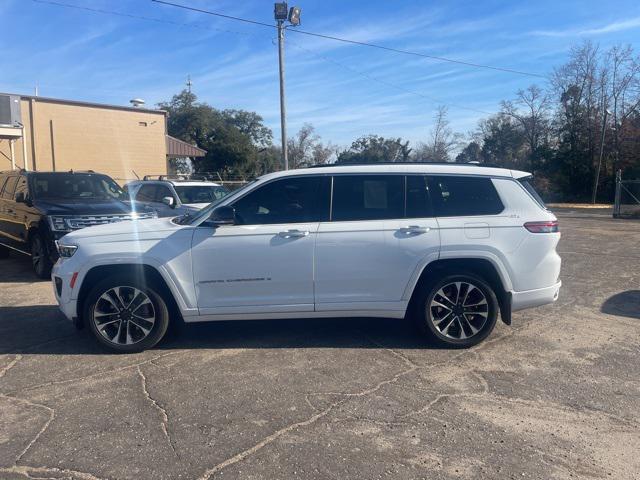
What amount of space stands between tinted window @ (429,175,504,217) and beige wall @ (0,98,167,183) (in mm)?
22184

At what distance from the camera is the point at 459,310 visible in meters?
5.29

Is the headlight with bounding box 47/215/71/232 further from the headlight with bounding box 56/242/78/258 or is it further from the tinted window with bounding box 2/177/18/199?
Answer: the headlight with bounding box 56/242/78/258

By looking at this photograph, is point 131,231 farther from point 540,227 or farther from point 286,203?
point 540,227

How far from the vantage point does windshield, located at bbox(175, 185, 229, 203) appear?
12547 mm

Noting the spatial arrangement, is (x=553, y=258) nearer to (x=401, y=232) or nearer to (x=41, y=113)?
(x=401, y=232)

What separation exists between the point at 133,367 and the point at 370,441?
246 centimetres

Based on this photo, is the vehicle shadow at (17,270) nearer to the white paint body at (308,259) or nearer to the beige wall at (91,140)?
the white paint body at (308,259)

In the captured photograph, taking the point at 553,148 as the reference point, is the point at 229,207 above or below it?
below

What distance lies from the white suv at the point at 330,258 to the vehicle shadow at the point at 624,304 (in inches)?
79.3

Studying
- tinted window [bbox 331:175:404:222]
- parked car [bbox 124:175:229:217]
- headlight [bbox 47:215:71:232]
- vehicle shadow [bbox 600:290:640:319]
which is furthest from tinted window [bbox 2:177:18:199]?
vehicle shadow [bbox 600:290:640:319]

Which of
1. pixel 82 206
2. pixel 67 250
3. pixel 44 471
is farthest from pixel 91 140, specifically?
pixel 44 471

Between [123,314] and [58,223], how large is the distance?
4.52m

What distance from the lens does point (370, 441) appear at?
3545 mm

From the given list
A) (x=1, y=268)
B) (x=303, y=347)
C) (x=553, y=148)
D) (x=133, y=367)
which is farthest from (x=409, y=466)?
(x=553, y=148)
